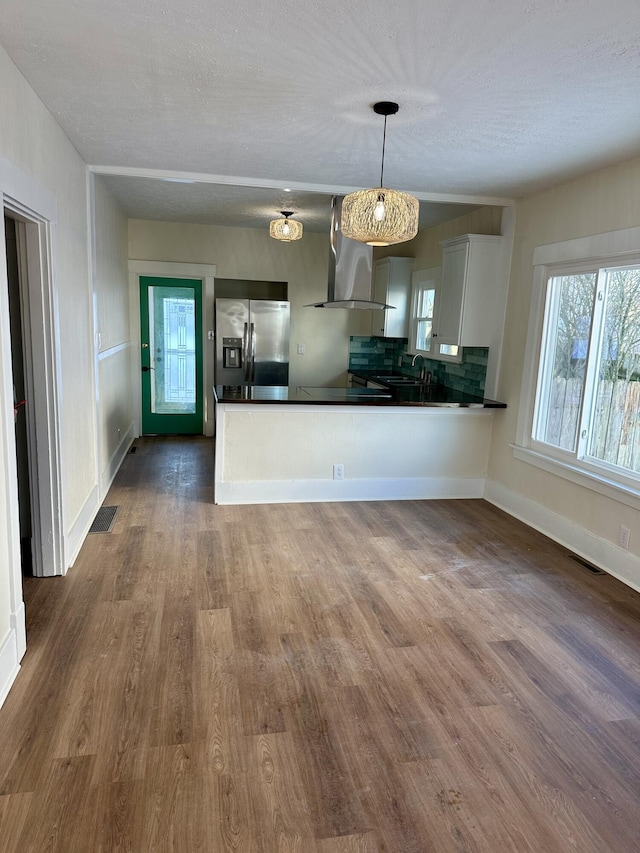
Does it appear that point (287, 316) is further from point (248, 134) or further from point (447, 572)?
point (447, 572)

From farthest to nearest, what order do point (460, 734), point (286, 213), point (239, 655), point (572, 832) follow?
1. point (286, 213)
2. point (239, 655)
3. point (460, 734)
4. point (572, 832)

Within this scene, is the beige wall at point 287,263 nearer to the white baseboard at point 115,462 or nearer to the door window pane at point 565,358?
the white baseboard at point 115,462

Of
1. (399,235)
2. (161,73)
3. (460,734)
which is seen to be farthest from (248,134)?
(460,734)

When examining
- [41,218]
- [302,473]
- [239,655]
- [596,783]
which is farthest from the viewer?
[302,473]

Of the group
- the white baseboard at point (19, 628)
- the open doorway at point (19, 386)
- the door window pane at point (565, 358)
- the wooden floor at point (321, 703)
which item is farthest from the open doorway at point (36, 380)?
the door window pane at point (565, 358)

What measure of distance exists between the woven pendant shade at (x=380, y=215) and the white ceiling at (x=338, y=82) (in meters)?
0.38

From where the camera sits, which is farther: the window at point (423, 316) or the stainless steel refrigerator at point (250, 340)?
the stainless steel refrigerator at point (250, 340)

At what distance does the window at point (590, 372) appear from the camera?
335 centimetres

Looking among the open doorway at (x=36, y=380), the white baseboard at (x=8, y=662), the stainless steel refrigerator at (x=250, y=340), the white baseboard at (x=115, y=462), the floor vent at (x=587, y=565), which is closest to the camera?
the white baseboard at (x=8, y=662)

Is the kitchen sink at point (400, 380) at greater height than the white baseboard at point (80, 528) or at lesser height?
greater

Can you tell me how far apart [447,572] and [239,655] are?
1453mm

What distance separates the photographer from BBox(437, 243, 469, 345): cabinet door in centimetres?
467

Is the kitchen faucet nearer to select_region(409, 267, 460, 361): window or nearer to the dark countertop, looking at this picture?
select_region(409, 267, 460, 361): window

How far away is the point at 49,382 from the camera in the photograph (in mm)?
2896
